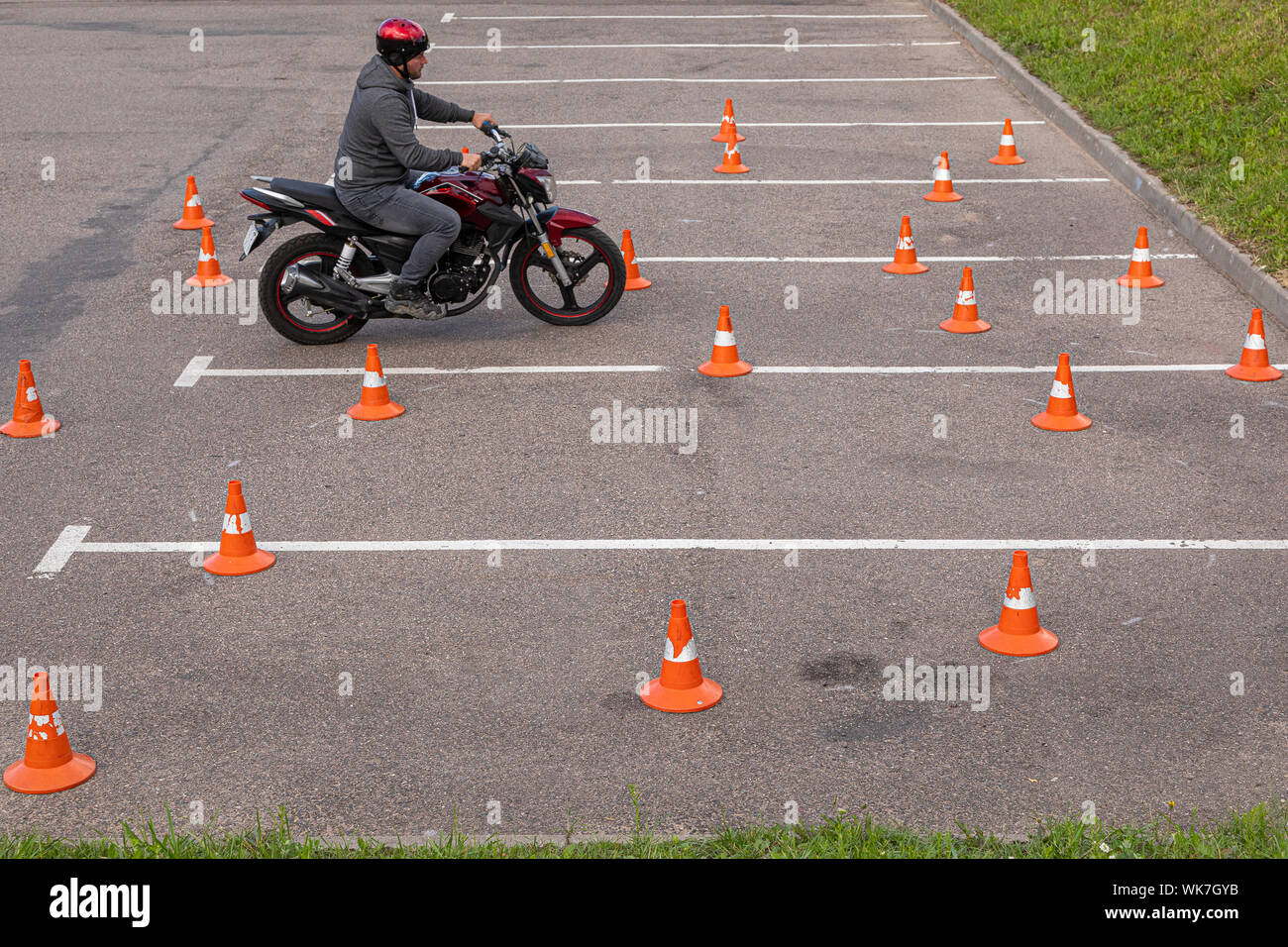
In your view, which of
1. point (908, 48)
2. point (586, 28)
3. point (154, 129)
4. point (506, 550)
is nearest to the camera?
point (506, 550)

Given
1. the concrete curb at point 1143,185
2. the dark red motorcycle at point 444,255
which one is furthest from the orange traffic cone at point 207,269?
the concrete curb at point 1143,185

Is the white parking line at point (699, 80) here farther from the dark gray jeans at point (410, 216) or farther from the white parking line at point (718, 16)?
the dark gray jeans at point (410, 216)

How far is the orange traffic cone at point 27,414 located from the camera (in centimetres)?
836

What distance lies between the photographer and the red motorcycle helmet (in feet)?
30.2

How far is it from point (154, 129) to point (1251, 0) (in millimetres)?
12445

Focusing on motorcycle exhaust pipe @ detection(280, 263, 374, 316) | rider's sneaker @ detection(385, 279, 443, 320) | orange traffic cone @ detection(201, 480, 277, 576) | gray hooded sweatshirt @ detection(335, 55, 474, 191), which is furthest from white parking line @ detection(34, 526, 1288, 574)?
gray hooded sweatshirt @ detection(335, 55, 474, 191)

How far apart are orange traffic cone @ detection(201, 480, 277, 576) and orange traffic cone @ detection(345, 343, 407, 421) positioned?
1.93m

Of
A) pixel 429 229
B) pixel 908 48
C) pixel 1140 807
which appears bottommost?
pixel 1140 807

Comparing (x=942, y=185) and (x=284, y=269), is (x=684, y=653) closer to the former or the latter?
(x=284, y=269)

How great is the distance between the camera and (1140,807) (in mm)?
4910

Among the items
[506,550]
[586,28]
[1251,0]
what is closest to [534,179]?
[506,550]

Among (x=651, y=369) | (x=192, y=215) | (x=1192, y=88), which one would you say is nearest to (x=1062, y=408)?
(x=651, y=369)

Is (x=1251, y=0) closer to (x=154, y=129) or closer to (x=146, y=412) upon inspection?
(x=154, y=129)

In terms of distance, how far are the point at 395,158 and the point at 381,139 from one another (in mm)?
149
